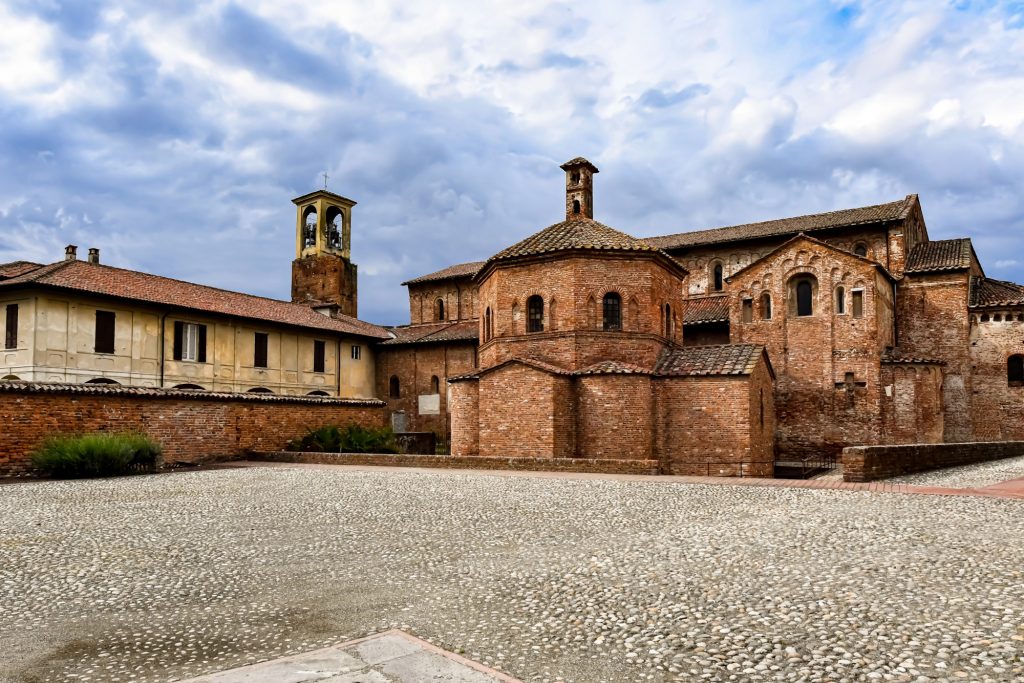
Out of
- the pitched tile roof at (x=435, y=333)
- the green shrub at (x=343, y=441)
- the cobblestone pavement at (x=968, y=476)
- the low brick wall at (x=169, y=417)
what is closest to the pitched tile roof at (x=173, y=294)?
the pitched tile roof at (x=435, y=333)

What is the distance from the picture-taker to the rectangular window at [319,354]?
109 ft

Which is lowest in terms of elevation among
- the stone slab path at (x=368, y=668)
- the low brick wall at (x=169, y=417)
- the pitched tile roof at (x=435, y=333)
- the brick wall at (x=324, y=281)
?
the stone slab path at (x=368, y=668)

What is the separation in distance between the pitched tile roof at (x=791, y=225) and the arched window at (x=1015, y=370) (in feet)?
21.4

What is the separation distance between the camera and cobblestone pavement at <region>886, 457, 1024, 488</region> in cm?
1361

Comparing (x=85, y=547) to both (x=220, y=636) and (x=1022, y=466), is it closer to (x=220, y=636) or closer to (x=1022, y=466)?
(x=220, y=636)

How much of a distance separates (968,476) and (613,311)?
32.2ft

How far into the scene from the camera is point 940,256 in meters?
27.7

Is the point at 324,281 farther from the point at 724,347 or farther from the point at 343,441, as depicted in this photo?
the point at 724,347

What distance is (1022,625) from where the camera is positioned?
4852 mm

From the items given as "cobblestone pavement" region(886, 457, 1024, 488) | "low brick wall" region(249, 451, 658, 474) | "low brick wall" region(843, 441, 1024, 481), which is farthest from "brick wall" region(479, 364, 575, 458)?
"cobblestone pavement" region(886, 457, 1024, 488)

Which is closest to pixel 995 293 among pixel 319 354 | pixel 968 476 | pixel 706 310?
pixel 706 310

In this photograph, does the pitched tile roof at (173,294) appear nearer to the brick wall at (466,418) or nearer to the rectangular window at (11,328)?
the rectangular window at (11,328)

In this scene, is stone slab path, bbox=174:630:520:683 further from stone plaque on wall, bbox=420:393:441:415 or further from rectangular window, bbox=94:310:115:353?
stone plaque on wall, bbox=420:393:441:415

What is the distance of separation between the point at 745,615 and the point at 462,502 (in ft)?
22.0
